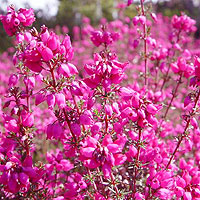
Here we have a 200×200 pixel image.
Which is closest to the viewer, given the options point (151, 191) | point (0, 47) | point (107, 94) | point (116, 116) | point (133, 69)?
point (107, 94)

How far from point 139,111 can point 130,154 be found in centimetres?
42

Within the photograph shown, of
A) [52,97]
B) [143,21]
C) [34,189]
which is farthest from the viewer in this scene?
[143,21]

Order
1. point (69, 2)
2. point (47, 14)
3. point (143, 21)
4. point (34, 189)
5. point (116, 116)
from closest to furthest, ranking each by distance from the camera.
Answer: point (116, 116), point (34, 189), point (143, 21), point (47, 14), point (69, 2)

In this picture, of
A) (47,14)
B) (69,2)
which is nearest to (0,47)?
(47,14)

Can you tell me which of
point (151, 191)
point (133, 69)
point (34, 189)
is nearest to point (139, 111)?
point (151, 191)

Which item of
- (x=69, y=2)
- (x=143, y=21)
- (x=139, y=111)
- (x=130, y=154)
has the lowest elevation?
(x=130, y=154)

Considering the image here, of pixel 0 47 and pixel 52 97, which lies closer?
pixel 52 97

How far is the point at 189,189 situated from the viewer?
1762 mm

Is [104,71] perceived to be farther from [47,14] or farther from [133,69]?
[47,14]

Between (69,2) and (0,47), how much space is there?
9586 mm

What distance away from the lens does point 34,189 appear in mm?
1977

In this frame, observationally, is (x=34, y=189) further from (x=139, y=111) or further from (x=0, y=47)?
(x=0, y=47)

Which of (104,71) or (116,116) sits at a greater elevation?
(104,71)

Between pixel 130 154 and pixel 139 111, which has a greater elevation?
pixel 139 111
